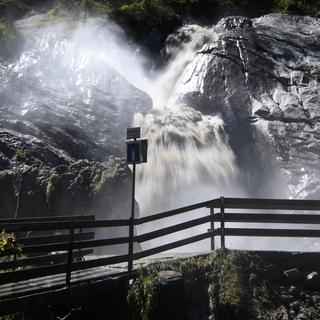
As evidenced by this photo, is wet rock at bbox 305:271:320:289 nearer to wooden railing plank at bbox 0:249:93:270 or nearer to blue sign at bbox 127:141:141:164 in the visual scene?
blue sign at bbox 127:141:141:164

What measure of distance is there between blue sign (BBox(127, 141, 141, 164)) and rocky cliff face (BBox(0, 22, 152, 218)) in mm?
6369

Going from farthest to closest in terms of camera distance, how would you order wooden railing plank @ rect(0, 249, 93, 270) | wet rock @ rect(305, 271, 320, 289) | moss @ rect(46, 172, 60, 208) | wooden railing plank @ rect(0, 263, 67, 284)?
moss @ rect(46, 172, 60, 208) < wet rock @ rect(305, 271, 320, 289) < wooden railing plank @ rect(0, 249, 93, 270) < wooden railing plank @ rect(0, 263, 67, 284)

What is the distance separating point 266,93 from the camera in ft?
88.9

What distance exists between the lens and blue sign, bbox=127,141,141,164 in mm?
9898

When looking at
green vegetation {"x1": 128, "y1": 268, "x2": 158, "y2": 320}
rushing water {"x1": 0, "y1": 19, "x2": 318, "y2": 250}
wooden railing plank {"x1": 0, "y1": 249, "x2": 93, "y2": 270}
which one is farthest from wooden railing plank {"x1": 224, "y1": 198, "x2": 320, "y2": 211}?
rushing water {"x1": 0, "y1": 19, "x2": 318, "y2": 250}

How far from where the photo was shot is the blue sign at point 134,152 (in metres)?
9.90

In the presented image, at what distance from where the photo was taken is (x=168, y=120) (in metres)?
24.5

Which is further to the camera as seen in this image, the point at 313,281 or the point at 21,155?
the point at 21,155

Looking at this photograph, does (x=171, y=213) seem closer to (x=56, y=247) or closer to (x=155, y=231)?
(x=155, y=231)

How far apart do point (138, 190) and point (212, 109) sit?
372 inches

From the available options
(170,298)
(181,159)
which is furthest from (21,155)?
(170,298)

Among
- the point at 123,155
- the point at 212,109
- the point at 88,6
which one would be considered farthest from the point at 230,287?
the point at 88,6

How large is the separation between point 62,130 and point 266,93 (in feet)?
41.9

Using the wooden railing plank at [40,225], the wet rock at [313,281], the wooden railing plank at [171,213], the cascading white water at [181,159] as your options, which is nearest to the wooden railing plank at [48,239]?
the wooden railing plank at [40,225]
